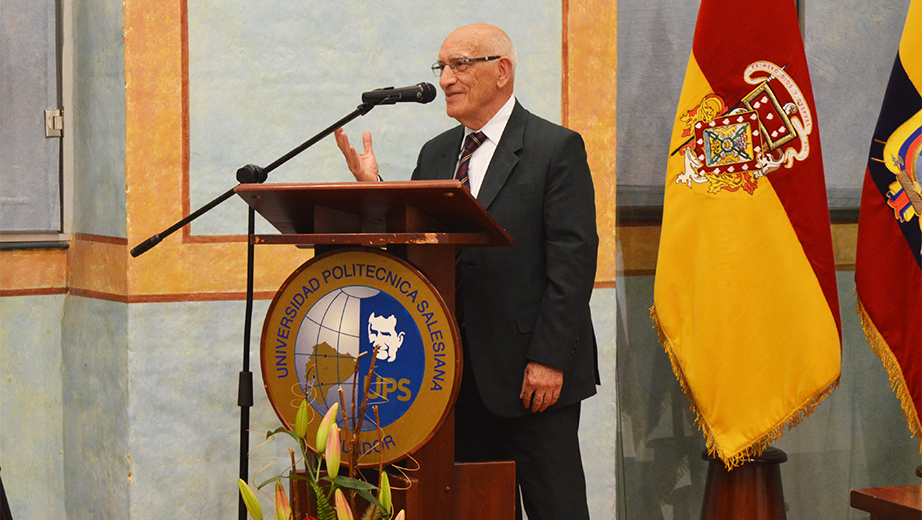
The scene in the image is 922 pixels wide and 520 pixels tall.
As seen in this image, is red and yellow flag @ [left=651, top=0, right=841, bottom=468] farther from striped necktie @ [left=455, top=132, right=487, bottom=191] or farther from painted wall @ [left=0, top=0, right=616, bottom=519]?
striped necktie @ [left=455, top=132, right=487, bottom=191]

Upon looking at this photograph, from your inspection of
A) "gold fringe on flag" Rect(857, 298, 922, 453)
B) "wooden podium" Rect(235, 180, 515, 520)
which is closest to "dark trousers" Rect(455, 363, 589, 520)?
"wooden podium" Rect(235, 180, 515, 520)

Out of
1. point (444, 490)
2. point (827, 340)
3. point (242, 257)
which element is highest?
point (242, 257)

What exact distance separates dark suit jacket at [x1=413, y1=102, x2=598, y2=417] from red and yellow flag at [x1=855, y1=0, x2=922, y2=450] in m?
1.39

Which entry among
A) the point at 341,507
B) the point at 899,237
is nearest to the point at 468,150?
the point at 341,507

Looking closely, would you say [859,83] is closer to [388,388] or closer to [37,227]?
[388,388]

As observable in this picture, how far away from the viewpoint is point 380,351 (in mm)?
1753

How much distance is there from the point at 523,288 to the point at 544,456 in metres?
0.43

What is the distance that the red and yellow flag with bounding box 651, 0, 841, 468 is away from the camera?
2.90 metres

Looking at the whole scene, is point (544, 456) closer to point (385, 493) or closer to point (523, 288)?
point (523, 288)

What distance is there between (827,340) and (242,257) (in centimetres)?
198

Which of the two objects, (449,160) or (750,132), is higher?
(750,132)

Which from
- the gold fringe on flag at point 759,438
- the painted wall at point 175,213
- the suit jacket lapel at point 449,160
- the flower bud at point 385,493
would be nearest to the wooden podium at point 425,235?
the flower bud at point 385,493

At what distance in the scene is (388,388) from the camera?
5.74ft

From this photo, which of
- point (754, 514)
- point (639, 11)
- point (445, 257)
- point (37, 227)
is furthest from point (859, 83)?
point (37, 227)
